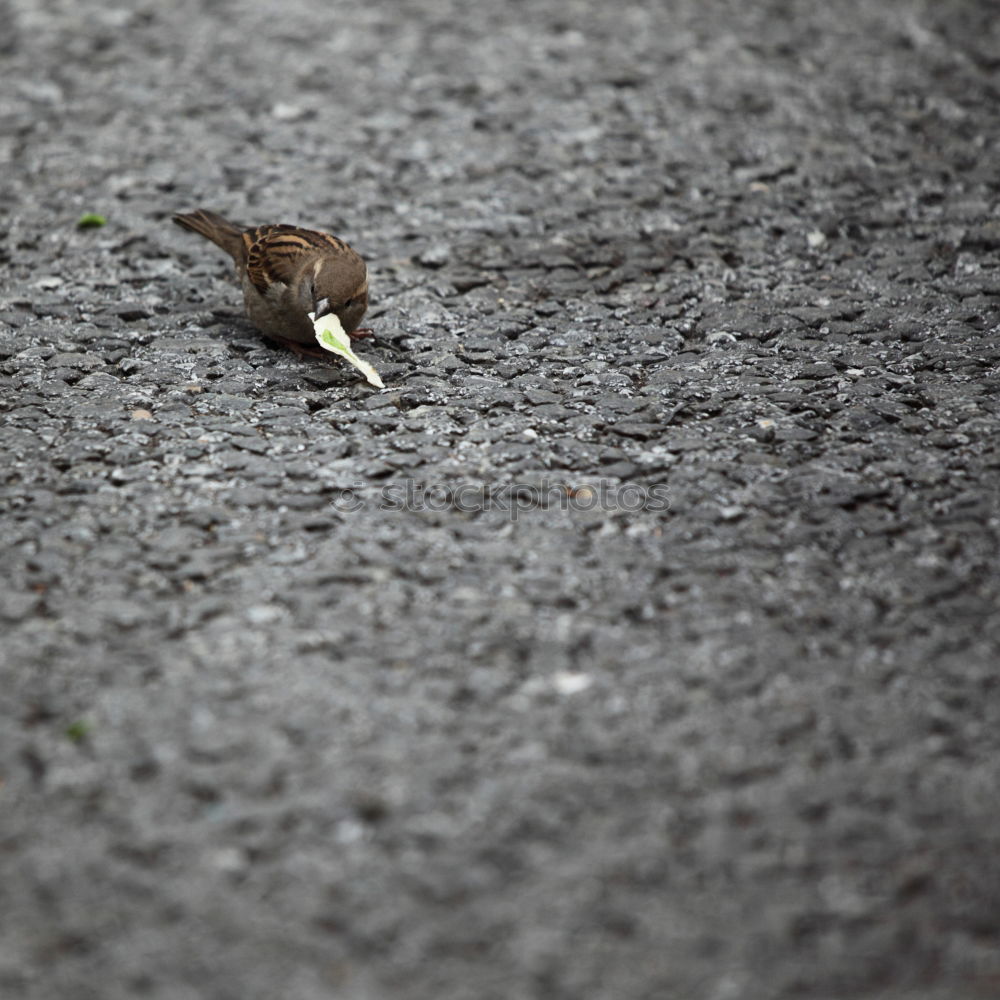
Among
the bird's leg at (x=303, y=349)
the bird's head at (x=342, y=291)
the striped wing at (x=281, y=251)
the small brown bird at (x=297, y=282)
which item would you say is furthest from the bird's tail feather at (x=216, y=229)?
the bird's head at (x=342, y=291)

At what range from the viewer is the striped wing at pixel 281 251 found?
5039 mm

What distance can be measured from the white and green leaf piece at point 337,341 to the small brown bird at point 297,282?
0.04 m

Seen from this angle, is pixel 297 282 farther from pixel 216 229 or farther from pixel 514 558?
pixel 514 558

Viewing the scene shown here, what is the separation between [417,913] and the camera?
2.63 m

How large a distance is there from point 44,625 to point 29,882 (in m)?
0.99

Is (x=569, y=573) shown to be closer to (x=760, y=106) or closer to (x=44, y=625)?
(x=44, y=625)

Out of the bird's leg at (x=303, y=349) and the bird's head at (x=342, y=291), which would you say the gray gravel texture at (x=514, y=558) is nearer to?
the bird's leg at (x=303, y=349)

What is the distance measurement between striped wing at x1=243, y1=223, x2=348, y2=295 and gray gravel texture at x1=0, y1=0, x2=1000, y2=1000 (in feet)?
1.14

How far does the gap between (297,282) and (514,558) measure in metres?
1.85

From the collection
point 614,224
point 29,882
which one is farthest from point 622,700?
point 614,224

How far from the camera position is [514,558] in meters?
3.80

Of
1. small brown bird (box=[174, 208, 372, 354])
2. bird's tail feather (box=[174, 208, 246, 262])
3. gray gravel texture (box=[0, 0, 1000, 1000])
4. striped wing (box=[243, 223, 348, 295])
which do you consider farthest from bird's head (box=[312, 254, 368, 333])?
bird's tail feather (box=[174, 208, 246, 262])

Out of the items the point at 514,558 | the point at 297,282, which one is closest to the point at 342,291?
the point at 297,282

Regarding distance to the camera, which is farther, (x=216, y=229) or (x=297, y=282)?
(x=216, y=229)
